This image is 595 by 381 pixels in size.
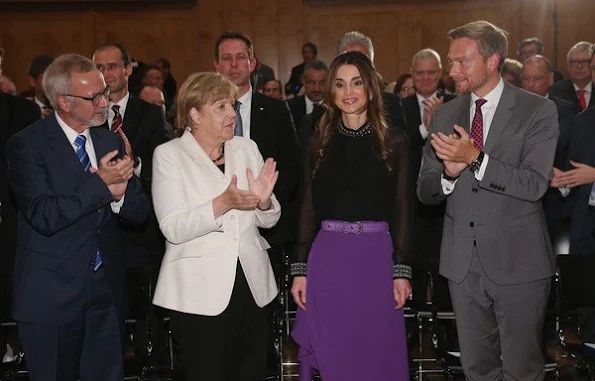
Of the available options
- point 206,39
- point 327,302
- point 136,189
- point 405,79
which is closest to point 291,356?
point 327,302

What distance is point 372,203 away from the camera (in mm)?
3820

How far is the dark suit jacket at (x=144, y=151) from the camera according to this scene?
191 inches

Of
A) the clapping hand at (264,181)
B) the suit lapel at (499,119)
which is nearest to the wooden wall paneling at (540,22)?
the suit lapel at (499,119)

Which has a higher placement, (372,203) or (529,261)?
(372,203)

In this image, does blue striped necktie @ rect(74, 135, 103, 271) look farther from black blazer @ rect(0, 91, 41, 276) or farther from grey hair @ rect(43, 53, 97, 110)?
black blazer @ rect(0, 91, 41, 276)

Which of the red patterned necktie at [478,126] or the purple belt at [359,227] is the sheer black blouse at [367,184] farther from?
the red patterned necktie at [478,126]

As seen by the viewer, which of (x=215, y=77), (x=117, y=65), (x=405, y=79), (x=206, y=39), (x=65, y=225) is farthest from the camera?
(x=206, y=39)

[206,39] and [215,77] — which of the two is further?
[206,39]

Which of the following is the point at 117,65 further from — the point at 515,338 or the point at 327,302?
the point at 515,338

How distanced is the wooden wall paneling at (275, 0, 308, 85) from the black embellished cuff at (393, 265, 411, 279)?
7.16 metres

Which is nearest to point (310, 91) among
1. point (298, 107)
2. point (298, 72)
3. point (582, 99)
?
point (298, 107)

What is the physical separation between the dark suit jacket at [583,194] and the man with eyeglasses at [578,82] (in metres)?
2.11

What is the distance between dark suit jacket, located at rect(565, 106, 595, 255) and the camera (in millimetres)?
4750

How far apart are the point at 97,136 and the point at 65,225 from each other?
488mm
